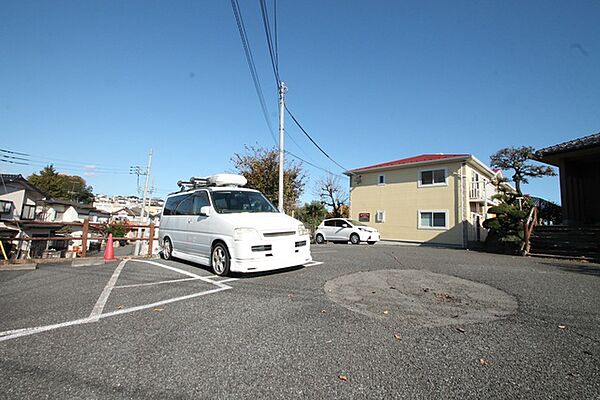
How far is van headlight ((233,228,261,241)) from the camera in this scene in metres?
5.22

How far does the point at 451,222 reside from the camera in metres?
18.0

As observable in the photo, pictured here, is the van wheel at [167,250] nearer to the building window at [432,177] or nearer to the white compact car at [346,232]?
the white compact car at [346,232]

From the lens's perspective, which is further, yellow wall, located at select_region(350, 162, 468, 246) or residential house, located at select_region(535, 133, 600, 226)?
yellow wall, located at select_region(350, 162, 468, 246)

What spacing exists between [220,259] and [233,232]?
30.0 inches

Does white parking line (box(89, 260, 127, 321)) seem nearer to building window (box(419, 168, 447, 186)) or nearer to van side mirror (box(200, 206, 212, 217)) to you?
van side mirror (box(200, 206, 212, 217))

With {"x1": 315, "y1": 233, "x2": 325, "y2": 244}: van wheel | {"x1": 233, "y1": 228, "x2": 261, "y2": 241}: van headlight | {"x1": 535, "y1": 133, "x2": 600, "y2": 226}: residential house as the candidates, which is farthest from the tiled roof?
{"x1": 233, "y1": 228, "x2": 261, "y2": 241}: van headlight

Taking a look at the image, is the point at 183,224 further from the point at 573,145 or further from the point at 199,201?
the point at 573,145

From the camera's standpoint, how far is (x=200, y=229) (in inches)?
247

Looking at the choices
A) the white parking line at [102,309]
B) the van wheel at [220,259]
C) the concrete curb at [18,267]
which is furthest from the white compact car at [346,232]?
the concrete curb at [18,267]

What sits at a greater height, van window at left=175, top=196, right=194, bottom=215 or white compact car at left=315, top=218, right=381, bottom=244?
van window at left=175, top=196, right=194, bottom=215

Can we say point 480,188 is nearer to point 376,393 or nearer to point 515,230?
point 515,230

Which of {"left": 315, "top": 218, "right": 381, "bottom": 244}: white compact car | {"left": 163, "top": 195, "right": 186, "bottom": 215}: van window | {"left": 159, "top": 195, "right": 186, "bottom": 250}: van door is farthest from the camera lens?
{"left": 315, "top": 218, "right": 381, "bottom": 244}: white compact car

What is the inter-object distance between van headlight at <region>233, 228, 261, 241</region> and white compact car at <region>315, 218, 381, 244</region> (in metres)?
11.6

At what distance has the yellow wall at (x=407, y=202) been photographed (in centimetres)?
1813
